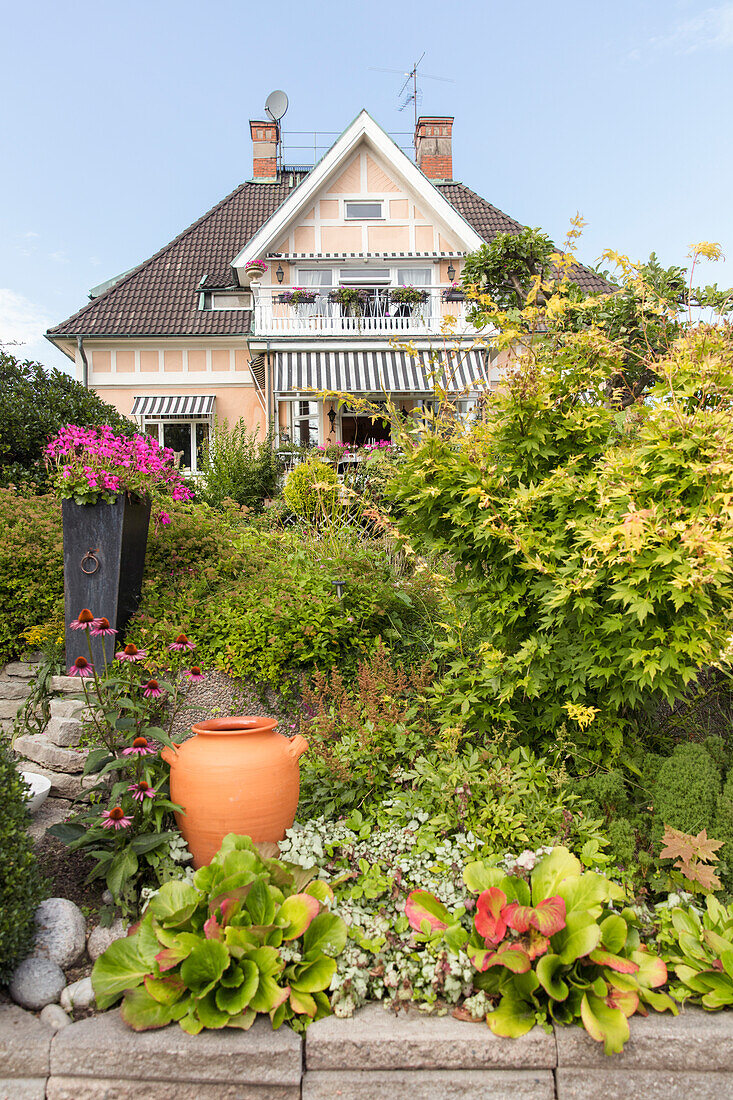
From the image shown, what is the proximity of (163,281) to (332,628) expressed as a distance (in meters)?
17.1

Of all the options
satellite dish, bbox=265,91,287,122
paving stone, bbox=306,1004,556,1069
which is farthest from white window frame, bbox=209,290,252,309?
paving stone, bbox=306,1004,556,1069

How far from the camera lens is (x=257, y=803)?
3.04m

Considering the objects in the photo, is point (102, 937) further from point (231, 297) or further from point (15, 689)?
point (231, 297)

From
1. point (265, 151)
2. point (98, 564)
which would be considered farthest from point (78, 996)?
point (265, 151)

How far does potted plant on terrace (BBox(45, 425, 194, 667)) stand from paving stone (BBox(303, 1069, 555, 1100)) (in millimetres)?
2737

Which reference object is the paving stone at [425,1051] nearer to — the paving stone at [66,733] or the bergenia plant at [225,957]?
the bergenia plant at [225,957]

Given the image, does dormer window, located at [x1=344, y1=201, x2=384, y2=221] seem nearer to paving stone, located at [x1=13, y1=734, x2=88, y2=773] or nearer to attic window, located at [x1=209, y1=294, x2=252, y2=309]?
attic window, located at [x1=209, y1=294, x2=252, y2=309]

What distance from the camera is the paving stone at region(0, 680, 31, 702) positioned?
473 centimetres

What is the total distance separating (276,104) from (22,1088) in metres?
23.4

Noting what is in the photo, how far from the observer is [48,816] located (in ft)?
11.7

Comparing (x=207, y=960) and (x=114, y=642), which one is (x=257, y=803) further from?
(x=114, y=642)

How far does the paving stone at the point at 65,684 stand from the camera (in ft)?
14.6

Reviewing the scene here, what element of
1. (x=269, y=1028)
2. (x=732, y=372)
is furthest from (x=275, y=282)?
(x=269, y=1028)

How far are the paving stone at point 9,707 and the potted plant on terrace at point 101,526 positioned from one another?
2.01ft
